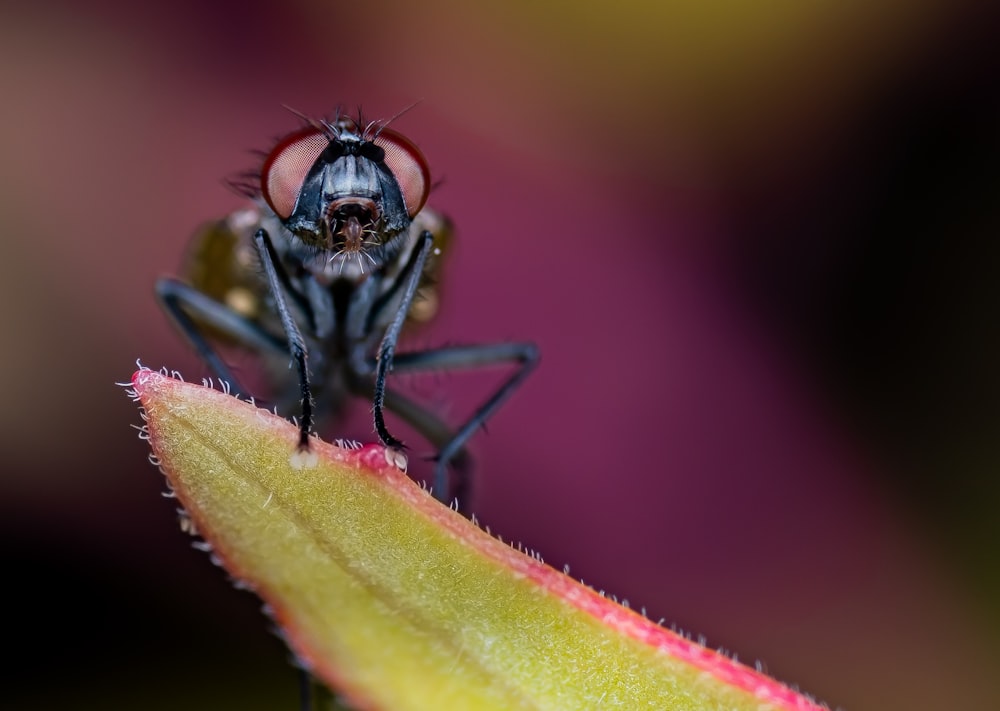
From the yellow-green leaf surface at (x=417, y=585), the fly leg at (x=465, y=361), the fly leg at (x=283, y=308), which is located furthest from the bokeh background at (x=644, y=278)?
the yellow-green leaf surface at (x=417, y=585)

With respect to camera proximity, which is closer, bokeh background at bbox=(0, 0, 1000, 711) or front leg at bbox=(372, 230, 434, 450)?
front leg at bbox=(372, 230, 434, 450)

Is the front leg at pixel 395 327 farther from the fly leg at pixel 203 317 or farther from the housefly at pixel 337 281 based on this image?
the fly leg at pixel 203 317

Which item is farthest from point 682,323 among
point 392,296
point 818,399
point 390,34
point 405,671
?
point 405,671

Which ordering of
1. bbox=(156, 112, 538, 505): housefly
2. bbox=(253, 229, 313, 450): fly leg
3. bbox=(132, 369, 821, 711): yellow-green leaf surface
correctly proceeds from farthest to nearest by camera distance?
bbox=(156, 112, 538, 505): housefly → bbox=(253, 229, 313, 450): fly leg → bbox=(132, 369, 821, 711): yellow-green leaf surface

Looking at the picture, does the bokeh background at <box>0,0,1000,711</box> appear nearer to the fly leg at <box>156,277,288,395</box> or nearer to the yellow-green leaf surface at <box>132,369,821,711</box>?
the fly leg at <box>156,277,288,395</box>

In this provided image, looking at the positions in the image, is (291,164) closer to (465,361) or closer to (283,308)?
(283,308)

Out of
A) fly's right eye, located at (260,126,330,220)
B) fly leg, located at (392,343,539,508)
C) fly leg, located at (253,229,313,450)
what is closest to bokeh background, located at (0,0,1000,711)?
fly leg, located at (392,343,539,508)
